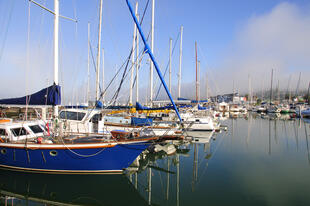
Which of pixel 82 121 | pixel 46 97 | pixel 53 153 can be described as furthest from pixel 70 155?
pixel 82 121

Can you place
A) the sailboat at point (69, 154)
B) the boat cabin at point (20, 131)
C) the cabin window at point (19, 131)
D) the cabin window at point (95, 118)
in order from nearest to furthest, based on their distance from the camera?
the sailboat at point (69, 154), the boat cabin at point (20, 131), the cabin window at point (19, 131), the cabin window at point (95, 118)

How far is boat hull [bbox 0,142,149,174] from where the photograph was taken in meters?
9.44

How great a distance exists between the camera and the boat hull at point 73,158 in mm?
9438

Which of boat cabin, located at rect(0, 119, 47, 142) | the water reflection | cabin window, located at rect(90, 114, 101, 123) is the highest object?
cabin window, located at rect(90, 114, 101, 123)

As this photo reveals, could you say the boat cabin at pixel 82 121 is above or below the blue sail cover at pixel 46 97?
below

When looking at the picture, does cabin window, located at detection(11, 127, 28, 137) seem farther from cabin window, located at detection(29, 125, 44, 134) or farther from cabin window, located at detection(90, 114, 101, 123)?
cabin window, located at detection(90, 114, 101, 123)

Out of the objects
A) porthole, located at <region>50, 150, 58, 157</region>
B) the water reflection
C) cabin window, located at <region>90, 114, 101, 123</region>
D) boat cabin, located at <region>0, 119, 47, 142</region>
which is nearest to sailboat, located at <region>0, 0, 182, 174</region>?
porthole, located at <region>50, 150, 58, 157</region>

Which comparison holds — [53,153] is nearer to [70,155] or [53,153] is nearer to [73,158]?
[70,155]

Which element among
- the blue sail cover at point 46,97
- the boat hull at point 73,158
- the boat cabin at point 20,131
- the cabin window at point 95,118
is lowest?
the boat hull at point 73,158

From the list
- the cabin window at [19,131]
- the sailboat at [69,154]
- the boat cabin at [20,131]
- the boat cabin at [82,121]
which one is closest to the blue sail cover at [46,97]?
the boat cabin at [20,131]

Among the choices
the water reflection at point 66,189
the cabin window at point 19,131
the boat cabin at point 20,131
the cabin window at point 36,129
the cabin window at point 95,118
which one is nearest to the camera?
the water reflection at point 66,189

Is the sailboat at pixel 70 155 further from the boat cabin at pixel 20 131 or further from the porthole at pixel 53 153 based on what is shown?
the boat cabin at pixel 20 131

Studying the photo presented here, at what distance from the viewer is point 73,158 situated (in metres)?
9.52

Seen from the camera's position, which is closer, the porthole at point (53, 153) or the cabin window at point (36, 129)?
the porthole at point (53, 153)
